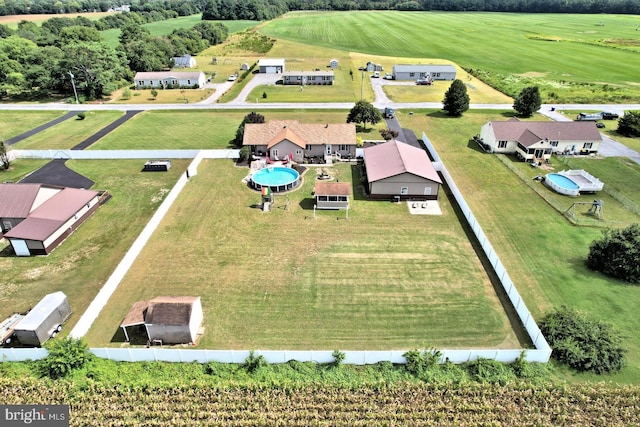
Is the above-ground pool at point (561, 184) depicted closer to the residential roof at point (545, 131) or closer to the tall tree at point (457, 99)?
the residential roof at point (545, 131)

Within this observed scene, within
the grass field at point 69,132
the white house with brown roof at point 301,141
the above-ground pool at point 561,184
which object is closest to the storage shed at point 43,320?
the white house with brown roof at point 301,141

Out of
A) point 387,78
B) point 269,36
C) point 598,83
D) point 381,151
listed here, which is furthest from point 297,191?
point 269,36

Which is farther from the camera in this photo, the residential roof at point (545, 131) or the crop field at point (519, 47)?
the crop field at point (519, 47)

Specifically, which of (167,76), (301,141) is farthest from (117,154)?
(167,76)

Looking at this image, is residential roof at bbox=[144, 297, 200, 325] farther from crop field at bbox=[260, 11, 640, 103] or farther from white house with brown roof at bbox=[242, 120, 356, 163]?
crop field at bbox=[260, 11, 640, 103]

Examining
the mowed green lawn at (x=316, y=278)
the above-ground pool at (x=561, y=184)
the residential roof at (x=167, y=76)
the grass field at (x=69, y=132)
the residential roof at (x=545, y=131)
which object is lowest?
the mowed green lawn at (x=316, y=278)

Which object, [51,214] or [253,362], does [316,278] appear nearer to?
[253,362]

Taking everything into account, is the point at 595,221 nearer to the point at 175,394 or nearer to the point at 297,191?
the point at 297,191
